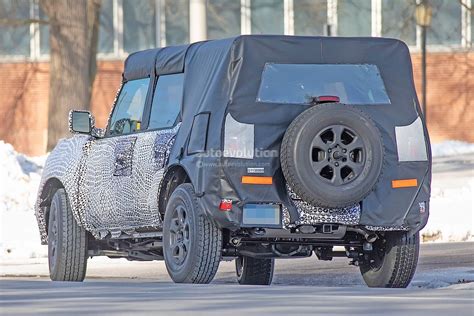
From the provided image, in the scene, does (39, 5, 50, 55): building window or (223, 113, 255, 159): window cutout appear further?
(39, 5, 50, 55): building window

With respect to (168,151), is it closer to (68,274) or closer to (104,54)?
(68,274)

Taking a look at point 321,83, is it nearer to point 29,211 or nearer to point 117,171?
point 117,171

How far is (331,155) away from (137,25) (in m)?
36.3

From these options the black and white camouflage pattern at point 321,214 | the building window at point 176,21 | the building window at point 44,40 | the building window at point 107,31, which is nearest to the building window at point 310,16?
the building window at point 176,21

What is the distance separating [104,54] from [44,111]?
Answer: 8.17 feet

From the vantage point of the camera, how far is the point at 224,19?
150 ft

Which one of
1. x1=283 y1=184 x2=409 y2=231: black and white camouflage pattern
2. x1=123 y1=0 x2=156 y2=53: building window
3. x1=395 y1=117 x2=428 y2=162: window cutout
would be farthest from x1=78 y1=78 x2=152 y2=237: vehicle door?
x1=123 y1=0 x2=156 y2=53: building window

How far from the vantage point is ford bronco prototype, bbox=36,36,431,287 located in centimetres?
1058

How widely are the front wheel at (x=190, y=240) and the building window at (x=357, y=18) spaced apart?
34.9 metres

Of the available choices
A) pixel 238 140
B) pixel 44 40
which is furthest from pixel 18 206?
pixel 44 40

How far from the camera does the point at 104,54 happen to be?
46438mm

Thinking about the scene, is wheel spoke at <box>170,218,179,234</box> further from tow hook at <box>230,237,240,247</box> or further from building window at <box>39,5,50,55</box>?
building window at <box>39,5,50,55</box>

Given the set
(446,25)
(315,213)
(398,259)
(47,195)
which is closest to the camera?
(315,213)

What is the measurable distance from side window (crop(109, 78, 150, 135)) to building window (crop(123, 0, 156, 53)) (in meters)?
33.7
